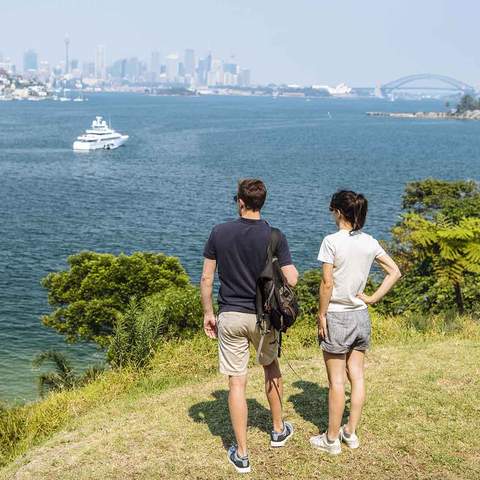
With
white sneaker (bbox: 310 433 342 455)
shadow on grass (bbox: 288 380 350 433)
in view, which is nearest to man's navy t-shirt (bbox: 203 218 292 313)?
white sneaker (bbox: 310 433 342 455)

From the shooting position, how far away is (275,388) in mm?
6188

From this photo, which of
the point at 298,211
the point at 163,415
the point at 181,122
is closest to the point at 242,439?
the point at 163,415

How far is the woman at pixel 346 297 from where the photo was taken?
5.73 m

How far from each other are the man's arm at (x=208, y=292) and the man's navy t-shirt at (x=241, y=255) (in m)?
0.07

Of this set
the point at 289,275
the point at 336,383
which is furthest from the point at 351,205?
the point at 336,383

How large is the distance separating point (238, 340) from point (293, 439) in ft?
4.18

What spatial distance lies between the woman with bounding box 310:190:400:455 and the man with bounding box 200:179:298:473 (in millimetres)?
343

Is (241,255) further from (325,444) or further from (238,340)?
(325,444)

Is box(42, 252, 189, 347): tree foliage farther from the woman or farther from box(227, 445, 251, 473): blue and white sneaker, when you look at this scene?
the woman

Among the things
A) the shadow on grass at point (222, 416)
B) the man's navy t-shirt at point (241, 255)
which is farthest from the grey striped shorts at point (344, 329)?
the shadow on grass at point (222, 416)

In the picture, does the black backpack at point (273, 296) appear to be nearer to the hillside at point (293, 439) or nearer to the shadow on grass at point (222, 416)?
the hillside at point (293, 439)

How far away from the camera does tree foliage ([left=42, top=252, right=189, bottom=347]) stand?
17734 millimetres

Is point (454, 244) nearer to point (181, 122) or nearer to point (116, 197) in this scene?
point (116, 197)

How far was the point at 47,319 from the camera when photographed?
18641 mm
